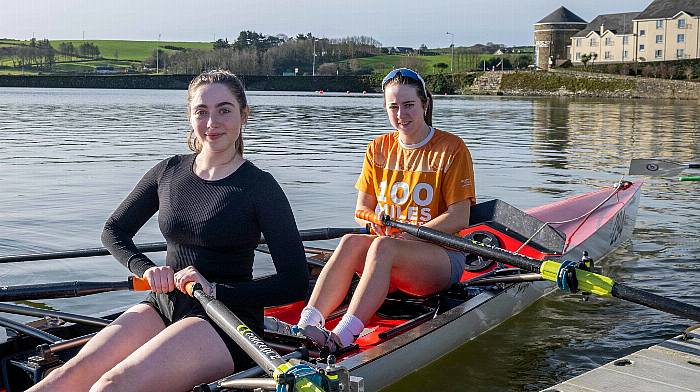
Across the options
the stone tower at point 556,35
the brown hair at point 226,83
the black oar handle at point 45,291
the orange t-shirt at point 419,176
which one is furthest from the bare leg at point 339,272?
the stone tower at point 556,35

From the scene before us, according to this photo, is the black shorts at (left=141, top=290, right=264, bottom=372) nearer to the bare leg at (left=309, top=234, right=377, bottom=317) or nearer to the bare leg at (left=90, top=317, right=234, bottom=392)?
the bare leg at (left=90, top=317, right=234, bottom=392)

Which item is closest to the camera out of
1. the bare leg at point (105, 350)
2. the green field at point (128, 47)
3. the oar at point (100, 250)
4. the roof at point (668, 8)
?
the bare leg at point (105, 350)

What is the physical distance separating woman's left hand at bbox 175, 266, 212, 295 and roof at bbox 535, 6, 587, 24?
343 ft

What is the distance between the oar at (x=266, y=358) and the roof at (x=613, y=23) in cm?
9446

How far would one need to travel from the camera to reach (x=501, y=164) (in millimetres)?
→ 19188

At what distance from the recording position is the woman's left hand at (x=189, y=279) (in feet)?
Answer: 12.2

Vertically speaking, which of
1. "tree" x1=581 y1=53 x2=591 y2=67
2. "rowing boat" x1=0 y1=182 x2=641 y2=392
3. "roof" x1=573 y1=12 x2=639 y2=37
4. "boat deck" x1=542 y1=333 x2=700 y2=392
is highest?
"roof" x1=573 y1=12 x2=639 y2=37

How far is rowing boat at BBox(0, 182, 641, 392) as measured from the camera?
15.3 feet

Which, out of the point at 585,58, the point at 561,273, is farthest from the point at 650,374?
the point at 585,58

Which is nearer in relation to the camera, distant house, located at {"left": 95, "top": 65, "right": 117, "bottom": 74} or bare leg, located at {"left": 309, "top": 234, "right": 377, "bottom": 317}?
bare leg, located at {"left": 309, "top": 234, "right": 377, "bottom": 317}

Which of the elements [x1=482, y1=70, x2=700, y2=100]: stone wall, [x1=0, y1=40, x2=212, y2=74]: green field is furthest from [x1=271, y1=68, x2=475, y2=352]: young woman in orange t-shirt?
[x1=0, y1=40, x2=212, y2=74]: green field

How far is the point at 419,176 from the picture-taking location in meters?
5.87

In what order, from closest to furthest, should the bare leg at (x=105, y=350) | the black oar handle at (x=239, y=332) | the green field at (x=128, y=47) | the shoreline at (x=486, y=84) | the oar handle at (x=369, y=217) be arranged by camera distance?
the black oar handle at (x=239, y=332) < the bare leg at (x=105, y=350) < the oar handle at (x=369, y=217) < the shoreline at (x=486, y=84) < the green field at (x=128, y=47)

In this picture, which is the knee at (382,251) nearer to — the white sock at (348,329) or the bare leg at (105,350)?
the white sock at (348,329)
